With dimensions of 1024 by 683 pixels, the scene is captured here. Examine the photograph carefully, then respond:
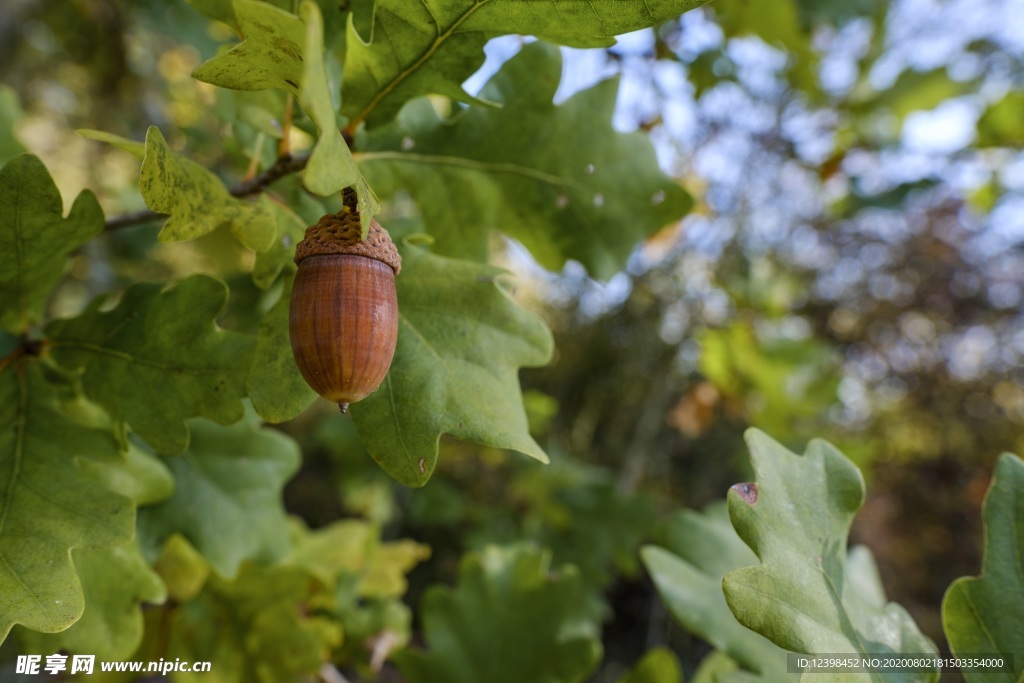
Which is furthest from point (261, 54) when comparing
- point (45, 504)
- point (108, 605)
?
point (108, 605)

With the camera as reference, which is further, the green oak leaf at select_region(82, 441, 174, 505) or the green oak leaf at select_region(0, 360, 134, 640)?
the green oak leaf at select_region(82, 441, 174, 505)

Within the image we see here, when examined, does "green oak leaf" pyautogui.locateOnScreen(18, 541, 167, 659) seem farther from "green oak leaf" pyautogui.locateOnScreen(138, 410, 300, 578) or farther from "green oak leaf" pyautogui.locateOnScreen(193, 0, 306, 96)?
"green oak leaf" pyautogui.locateOnScreen(193, 0, 306, 96)

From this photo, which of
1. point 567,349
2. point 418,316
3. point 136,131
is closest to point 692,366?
point 567,349

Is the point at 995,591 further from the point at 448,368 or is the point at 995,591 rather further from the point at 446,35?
the point at 446,35

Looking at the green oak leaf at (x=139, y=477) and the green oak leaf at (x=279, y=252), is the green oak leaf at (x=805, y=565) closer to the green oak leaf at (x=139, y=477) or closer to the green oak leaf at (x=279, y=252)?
the green oak leaf at (x=279, y=252)

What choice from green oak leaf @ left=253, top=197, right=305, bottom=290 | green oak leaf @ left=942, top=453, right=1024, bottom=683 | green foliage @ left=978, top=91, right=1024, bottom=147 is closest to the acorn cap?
green oak leaf @ left=253, top=197, right=305, bottom=290

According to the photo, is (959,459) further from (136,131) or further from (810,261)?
(136,131)
